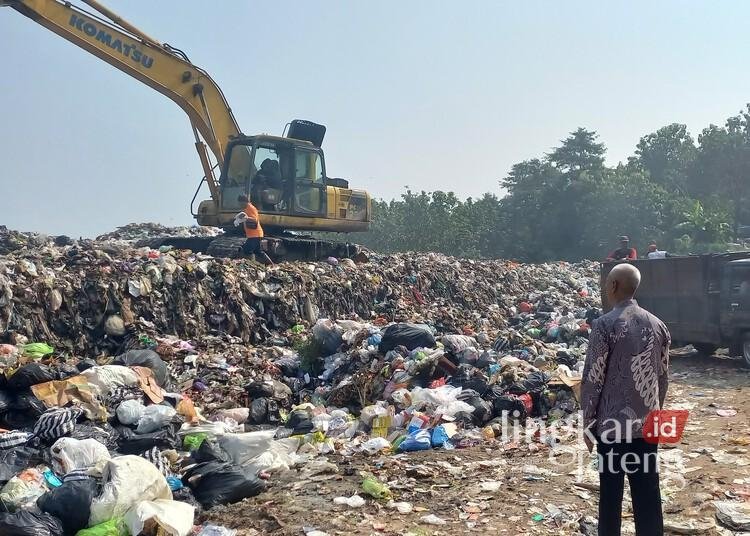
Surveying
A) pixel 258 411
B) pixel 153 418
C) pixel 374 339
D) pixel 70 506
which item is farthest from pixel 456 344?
pixel 70 506

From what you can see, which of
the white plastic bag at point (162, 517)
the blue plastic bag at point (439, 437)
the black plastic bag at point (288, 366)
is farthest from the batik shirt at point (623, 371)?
the black plastic bag at point (288, 366)

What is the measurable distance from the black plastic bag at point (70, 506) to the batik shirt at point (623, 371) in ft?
9.41

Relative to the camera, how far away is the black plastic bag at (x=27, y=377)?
546 cm

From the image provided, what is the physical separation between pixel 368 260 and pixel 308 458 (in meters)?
9.21

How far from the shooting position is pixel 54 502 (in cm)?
370

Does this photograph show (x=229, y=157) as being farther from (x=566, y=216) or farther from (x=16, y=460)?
(x=566, y=216)

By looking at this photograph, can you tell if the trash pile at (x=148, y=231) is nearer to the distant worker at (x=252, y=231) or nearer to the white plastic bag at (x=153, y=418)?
the distant worker at (x=252, y=231)

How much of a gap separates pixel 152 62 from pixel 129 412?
8.10m

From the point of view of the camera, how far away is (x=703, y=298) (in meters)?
8.51

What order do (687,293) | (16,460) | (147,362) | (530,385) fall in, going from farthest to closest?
1. (687,293)
2. (147,362)
3. (530,385)
4. (16,460)

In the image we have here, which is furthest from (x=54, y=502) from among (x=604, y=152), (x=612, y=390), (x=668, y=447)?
(x=604, y=152)

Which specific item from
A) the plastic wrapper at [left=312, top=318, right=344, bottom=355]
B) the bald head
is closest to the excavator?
the plastic wrapper at [left=312, top=318, right=344, bottom=355]

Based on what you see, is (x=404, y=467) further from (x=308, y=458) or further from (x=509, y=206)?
(x=509, y=206)

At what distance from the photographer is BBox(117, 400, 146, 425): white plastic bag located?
5.43 m
